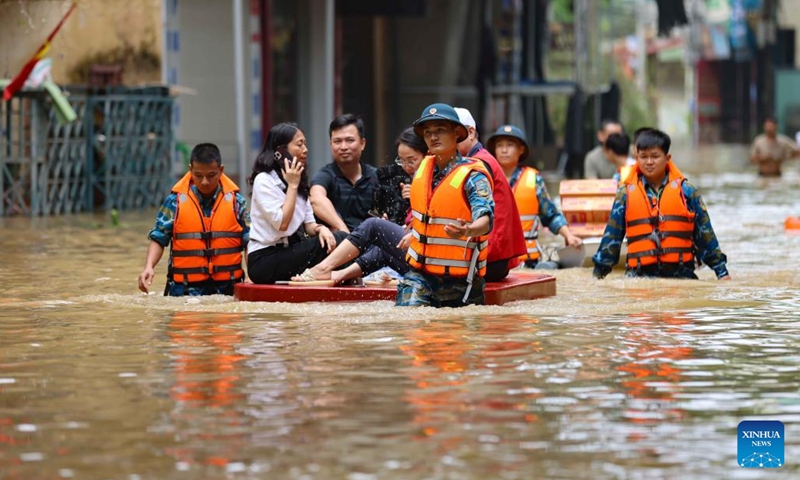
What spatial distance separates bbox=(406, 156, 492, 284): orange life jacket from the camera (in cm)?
1038

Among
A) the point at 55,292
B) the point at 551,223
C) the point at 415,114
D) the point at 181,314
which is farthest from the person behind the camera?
the point at 415,114

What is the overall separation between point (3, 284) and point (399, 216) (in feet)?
10.1

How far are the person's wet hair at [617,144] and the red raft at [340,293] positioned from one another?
517cm

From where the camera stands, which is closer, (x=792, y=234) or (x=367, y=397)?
(x=367, y=397)

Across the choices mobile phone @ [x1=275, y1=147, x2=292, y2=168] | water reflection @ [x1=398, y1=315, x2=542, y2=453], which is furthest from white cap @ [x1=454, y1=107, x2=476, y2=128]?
water reflection @ [x1=398, y1=315, x2=542, y2=453]

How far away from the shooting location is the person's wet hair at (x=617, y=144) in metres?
16.4

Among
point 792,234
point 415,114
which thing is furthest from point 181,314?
point 415,114

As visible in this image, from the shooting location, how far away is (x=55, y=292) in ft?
40.1

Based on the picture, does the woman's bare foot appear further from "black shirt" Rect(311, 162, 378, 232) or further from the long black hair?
"black shirt" Rect(311, 162, 378, 232)

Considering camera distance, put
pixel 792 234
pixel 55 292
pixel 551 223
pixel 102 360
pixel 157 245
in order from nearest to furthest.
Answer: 1. pixel 102 360
2. pixel 157 245
3. pixel 55 292
4. pixel 551 223
5. pixel 792 234

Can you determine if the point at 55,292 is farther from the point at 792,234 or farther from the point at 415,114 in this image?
the point at 415,114

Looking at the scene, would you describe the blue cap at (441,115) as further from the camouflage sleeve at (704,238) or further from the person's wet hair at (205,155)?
the camouflage sleeve at (704,238)

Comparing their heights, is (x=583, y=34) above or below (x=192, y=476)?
Result: above

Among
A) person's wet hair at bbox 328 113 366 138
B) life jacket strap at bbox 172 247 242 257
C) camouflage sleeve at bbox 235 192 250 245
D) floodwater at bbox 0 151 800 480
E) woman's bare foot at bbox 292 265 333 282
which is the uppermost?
person's wet hair at bbox 328 113 366 138
